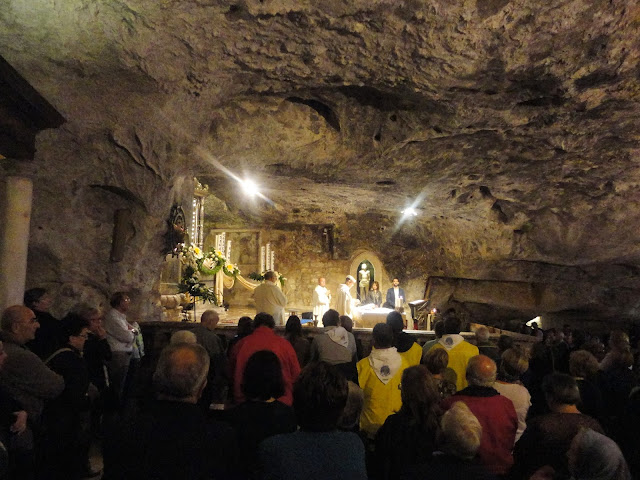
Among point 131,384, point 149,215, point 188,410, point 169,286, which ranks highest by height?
point 149,215

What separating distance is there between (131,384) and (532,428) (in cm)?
397

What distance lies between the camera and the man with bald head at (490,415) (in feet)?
8.41

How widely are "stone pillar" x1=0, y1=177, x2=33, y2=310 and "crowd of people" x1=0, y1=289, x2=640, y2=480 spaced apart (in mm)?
1315

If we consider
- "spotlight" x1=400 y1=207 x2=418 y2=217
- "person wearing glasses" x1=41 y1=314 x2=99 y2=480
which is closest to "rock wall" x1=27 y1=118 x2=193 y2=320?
"person wearing glasses" x1=41 y1=314 x2=99 y2=480

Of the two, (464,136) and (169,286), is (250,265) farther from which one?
(464,136)

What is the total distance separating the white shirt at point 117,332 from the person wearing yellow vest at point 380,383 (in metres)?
2.86

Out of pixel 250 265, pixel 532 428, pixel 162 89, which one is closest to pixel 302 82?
pixel 162 89

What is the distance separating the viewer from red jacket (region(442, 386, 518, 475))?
2557 mm

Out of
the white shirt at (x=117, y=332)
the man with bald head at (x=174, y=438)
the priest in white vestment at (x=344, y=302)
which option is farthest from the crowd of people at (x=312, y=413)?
the priest in white vestment at (x=344, y=302)

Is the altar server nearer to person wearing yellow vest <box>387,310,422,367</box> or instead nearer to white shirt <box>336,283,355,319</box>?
white shirt <box>336,283,355,319</box>

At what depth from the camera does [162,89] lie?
6.86 meters

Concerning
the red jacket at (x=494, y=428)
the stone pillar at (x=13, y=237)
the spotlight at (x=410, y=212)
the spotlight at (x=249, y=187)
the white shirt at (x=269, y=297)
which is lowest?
the red jacket at (x=494, y=428)

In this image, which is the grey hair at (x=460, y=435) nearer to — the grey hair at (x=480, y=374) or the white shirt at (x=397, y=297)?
the grey hair at (x=480, y=374)

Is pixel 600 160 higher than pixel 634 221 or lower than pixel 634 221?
higher
